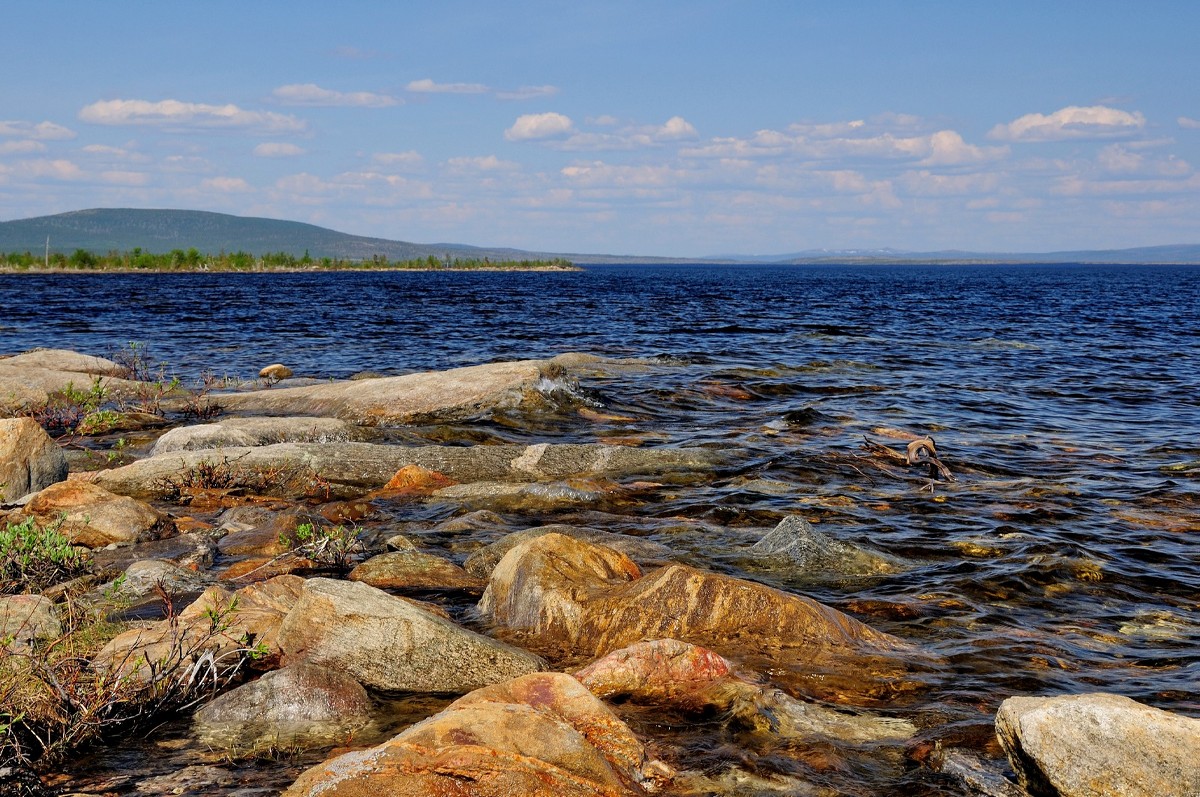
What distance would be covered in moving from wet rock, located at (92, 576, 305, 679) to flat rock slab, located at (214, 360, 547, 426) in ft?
27.7

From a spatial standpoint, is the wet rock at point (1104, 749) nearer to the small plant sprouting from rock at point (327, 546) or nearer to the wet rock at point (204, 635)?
the wet rock at point (204, 635)

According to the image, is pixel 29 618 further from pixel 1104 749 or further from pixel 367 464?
pixel 1104 749

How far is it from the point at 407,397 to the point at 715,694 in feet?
36.4

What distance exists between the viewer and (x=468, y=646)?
609 centimetres

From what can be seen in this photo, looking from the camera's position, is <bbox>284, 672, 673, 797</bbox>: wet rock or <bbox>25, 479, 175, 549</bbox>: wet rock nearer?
<bbox>284, 672, 673, 797</bbox>: wet rock

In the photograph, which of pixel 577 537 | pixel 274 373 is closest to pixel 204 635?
pixel 577 537

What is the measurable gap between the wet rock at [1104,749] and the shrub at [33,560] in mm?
7359

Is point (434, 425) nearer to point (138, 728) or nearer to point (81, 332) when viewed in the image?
point (138, 728)

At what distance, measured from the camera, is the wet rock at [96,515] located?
29.5 ft

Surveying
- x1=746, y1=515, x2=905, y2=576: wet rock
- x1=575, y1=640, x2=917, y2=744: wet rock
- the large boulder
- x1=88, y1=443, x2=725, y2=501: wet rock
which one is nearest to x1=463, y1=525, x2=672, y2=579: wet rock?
x1=746, y1=515, x2=905, y2=576: wet rock

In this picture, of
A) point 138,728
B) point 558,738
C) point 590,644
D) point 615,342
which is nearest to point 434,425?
point 590,644

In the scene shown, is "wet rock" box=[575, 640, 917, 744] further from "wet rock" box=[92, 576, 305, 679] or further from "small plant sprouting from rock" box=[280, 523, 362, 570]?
"small plant sprouting from rock" box=[280, 523, 362, 570]

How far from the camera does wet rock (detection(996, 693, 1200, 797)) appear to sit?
4.45 m

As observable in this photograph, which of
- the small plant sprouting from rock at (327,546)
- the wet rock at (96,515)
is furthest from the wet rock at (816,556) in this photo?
the wet rock at (96,515)
